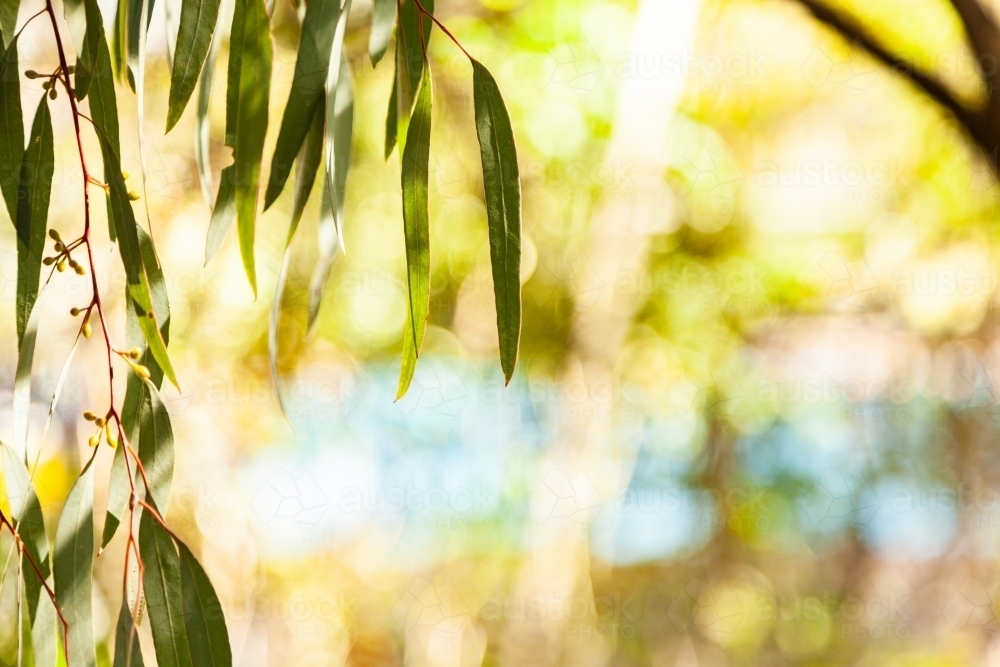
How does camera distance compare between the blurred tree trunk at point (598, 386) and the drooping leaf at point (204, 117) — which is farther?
the blurred tree trunk at point (598, 386)

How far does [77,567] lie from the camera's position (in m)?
0.45

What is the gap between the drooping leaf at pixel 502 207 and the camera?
1.35 ft

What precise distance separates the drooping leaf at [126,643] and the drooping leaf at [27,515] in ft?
0.20

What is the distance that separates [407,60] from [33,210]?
0.77 feet

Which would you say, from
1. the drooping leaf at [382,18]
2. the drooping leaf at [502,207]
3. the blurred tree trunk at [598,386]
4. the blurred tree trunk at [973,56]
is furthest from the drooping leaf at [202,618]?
the blurred tree trunk at [598,386]

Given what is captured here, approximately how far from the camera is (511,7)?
183 cm

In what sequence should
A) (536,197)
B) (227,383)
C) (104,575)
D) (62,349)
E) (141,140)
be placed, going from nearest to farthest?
1. (141,140)
2. (62,349)
3. (104,575)
4. (227,383)
5. (536,197)

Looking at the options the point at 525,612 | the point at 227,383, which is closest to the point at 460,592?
the point at 525,612

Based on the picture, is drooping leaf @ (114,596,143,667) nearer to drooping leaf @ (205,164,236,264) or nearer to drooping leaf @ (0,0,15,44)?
drooping leaf @ (205,164,236,264)

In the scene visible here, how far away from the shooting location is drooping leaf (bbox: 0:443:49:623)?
46cm

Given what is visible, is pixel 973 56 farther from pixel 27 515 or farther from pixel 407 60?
pixel 27 515

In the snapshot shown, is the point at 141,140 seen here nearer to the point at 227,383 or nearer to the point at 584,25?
the point at 227,383

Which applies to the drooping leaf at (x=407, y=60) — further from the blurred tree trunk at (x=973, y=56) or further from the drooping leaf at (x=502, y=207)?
the blurred tree trunk at (x=973, y=56)

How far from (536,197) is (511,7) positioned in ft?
1.46
